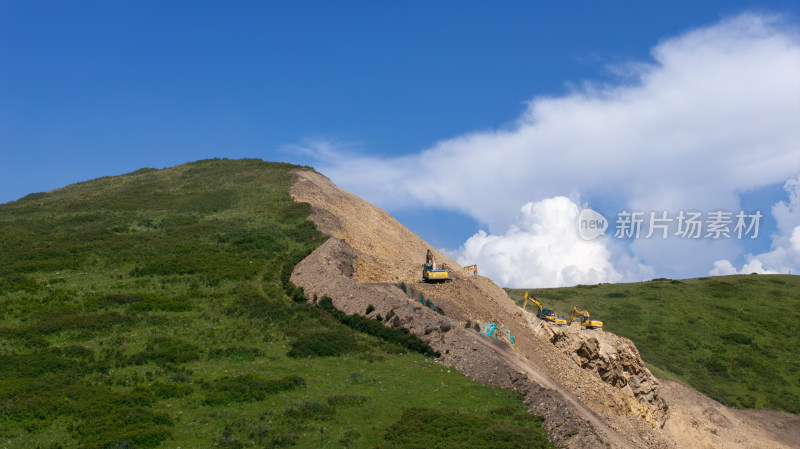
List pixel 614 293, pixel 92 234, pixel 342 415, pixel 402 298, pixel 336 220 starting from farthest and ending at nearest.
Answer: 1. pixel 614 293
2. pixel 336 220
3. pixel 92 234
4. pixel 402 298
5. pixel 342 415

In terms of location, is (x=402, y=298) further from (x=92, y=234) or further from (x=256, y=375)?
(x=92, y=234)

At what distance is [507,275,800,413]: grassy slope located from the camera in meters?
65.0

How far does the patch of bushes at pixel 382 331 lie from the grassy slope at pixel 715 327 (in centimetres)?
4058

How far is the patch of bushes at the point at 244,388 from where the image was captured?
28344 millimetres

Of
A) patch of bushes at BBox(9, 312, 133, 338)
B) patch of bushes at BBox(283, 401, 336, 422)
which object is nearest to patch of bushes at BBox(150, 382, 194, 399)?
patch of bushes at BBox(283, 401, 336, 422)

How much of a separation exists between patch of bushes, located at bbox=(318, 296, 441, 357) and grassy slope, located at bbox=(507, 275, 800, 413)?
40581 millimetres

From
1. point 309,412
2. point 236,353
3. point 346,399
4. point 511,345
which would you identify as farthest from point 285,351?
point 511,345

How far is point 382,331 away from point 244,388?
1203 centimetres

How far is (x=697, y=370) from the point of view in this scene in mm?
→ 68188

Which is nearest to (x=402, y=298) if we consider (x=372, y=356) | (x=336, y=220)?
(x=372, y=356)

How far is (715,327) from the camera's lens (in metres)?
80.9

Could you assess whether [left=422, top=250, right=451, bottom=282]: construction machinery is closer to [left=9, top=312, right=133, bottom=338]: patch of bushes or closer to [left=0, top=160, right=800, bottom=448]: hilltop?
[left=0, top=160, right=800, bottom=448]: hilltop

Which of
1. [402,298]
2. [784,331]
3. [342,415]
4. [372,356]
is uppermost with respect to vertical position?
[784,331]

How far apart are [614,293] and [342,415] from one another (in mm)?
88049
